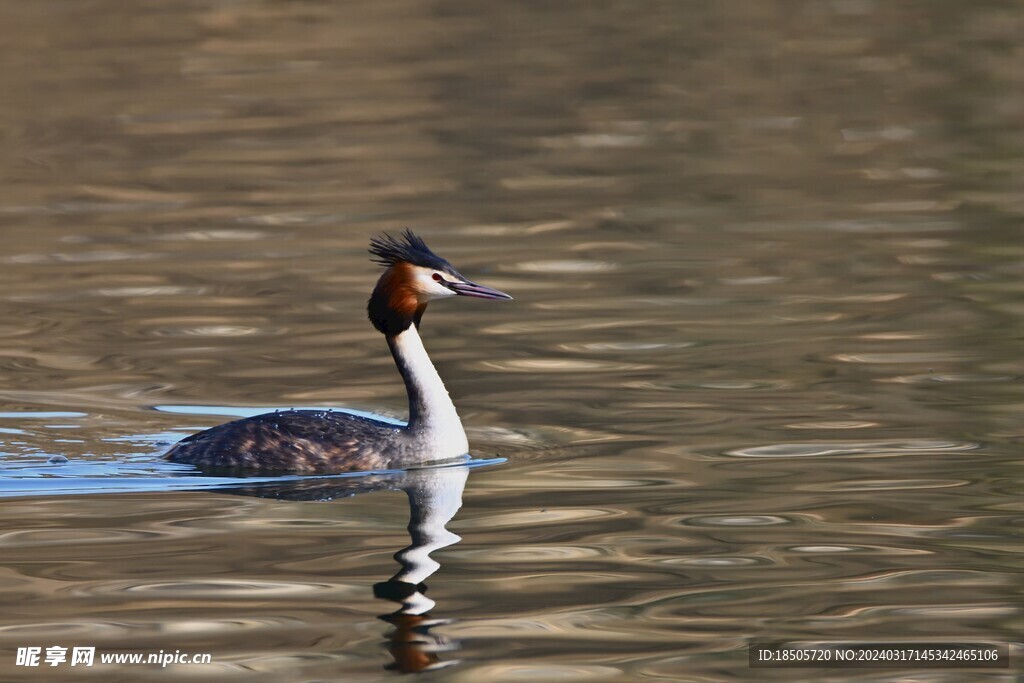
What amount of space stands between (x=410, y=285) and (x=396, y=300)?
113 millimetres

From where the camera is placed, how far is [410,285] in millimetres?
Answer: 10273

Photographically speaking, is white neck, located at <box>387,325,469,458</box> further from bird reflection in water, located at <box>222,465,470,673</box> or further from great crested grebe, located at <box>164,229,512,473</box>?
bird reflection in water, located at <box>222,465,470,673</box>

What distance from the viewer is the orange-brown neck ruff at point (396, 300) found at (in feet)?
33.7

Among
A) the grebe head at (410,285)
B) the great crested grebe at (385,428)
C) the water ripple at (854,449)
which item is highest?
the grebe head at (410,285)

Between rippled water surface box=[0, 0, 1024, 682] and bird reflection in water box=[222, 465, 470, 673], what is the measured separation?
0.02 meters

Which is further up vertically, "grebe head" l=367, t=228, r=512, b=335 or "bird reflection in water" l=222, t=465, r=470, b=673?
"grebe head" l=367, t=228, r=512, b=335

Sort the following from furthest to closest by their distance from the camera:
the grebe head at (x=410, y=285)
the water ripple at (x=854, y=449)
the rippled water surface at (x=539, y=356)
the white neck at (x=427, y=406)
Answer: the grebe head at (x=410, y=285) → the white neck at (x=427, y=406) → the water ripple at (x=854, y=449) → the rippled water surface at (x=539, y=356)

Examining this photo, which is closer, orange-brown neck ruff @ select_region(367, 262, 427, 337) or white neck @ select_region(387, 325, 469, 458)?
white neck @ select_region(387, 325, 469, 458)

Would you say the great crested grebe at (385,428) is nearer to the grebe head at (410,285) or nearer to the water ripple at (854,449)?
the grebe head at (410,285)

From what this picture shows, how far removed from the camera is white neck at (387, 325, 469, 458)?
9977 millimetres

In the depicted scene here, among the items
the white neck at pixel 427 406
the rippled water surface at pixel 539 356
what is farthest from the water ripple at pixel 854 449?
the white neck at pixel 427 406

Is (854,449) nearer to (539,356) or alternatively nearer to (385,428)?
(385,428)

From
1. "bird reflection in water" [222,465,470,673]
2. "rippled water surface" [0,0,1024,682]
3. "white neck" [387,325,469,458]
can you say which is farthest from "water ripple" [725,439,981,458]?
"bird reflection in water" [222,465,470,673]

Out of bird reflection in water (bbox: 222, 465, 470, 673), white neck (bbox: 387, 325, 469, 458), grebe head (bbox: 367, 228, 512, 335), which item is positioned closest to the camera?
bird reflection in water (bbox: 222, 465, 470, 673)
